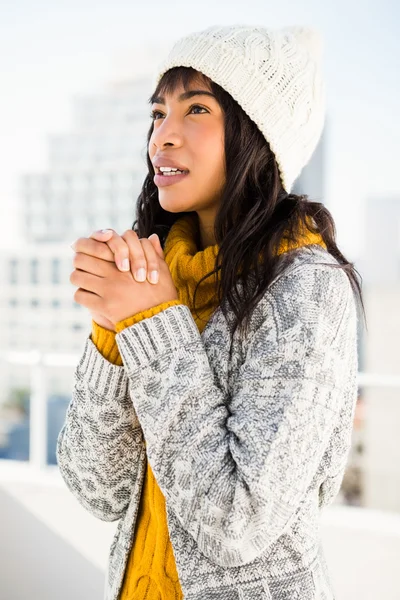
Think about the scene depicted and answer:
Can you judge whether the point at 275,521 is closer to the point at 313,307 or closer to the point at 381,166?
the point at 313,307

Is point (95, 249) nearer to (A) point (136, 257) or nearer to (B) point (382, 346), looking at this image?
(A) point (136, 257)

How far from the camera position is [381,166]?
38.5m

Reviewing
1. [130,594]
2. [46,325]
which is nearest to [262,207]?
[130,594]

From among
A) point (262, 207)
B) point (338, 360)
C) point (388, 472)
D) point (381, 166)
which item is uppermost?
point (381, 166)

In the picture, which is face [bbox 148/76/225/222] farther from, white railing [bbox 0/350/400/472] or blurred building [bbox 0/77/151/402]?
blurred building [bbox 0/77/151/402]

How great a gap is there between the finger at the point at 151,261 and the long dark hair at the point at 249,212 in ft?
0.29

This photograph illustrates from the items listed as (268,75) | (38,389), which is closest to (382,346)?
(38,389)

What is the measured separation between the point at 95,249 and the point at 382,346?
120 feet

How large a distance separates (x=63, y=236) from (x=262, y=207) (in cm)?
4129

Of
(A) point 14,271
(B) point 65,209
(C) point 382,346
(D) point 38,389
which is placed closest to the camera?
(D) point 38,389

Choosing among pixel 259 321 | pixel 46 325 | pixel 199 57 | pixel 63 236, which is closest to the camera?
pixel 259 321

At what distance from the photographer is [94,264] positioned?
0.86 meters

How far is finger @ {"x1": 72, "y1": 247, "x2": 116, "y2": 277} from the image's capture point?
861mm

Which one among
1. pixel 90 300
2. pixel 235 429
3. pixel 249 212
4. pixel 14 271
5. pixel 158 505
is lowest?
pixel 14 271
